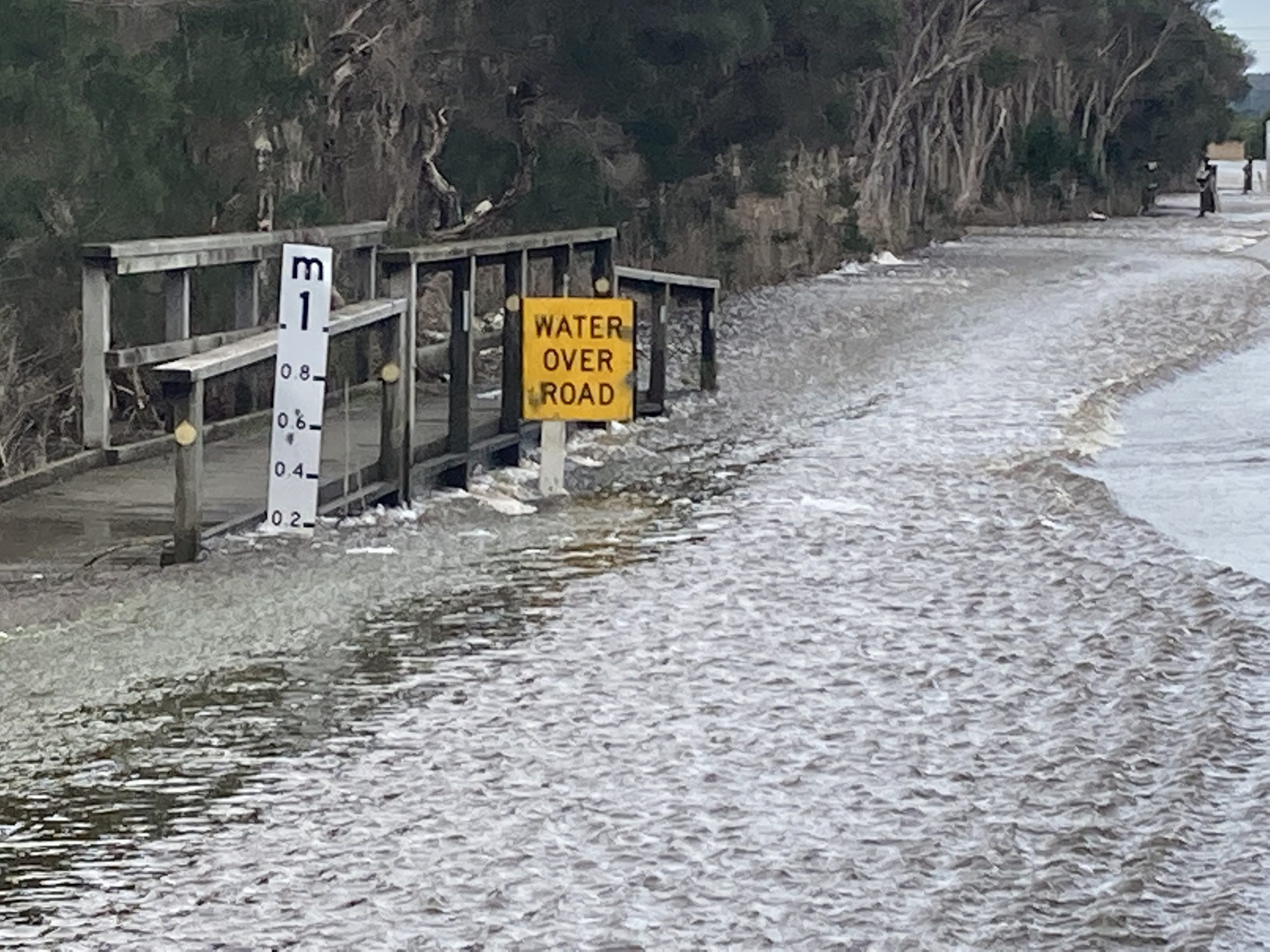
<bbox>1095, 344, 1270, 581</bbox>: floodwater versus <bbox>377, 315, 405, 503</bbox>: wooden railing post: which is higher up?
<bbox>377, 315, 405, 503</bbox>: wooden railing post

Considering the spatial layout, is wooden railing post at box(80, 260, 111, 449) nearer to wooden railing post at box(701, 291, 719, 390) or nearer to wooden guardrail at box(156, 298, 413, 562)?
wooden guardrail at box(156, 298, 413, 562)

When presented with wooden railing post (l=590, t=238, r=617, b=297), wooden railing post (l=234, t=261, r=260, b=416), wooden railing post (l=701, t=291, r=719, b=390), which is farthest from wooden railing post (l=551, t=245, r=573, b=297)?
wooden railing post (l=701, t=291, r=719, b=390)

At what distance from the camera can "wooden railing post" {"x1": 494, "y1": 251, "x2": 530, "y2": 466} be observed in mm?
14547

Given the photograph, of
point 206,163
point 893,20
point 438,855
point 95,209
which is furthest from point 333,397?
point 893,20

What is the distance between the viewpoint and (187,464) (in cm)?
1012

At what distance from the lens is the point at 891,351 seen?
21734 mm

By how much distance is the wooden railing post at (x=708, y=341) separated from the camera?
1855 centimetres

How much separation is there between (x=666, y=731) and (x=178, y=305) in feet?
19.0

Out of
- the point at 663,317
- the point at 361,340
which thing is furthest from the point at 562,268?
the point at 663,317

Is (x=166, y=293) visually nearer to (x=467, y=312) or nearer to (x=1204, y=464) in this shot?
(x=467, y=312)

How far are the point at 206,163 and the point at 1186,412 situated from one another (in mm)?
7563

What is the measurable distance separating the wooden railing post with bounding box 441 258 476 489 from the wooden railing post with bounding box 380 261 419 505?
780mm

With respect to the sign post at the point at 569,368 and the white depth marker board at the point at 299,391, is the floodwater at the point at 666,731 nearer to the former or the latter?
the white depth marker board at the point at 299,391

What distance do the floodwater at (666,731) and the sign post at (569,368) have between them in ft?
1.58
